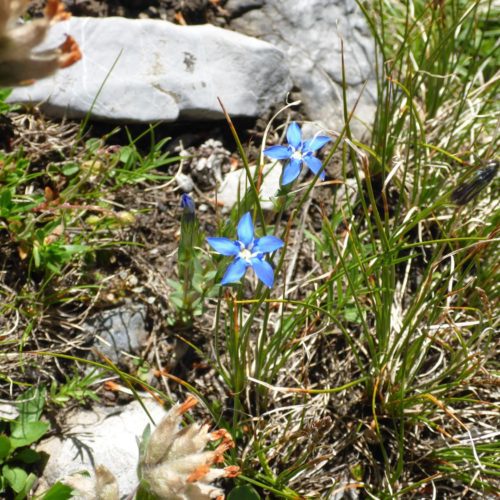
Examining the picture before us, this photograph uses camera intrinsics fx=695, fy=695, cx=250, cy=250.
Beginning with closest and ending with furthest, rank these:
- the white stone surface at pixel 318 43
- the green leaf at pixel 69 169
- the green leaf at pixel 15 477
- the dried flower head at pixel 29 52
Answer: the dried flower head at pixel 29 52, the green leaf at pixel 15 477, the green leaf at pixel 69 169, the white stone surface at pixel 318 43

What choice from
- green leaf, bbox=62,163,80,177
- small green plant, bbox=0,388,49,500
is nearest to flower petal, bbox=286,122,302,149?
green leaf, bbox=62,163,80,177

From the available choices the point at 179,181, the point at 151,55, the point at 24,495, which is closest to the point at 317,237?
the point at 179,181

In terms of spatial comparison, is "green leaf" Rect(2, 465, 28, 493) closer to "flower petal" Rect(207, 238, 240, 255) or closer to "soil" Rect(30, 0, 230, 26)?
"flower petal" Rect(207, 238, 240, 255)

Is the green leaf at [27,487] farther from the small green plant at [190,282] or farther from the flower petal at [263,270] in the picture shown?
the flower petal at [263,270]

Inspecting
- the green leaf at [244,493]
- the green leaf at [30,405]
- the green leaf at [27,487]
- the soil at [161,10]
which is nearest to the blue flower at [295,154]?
the green leaf at [244,493]

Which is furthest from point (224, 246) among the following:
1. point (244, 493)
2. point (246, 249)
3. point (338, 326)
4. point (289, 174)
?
point (244, 493)
